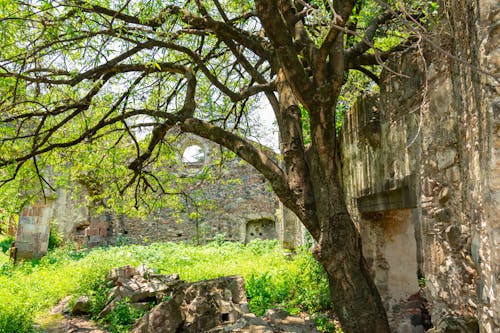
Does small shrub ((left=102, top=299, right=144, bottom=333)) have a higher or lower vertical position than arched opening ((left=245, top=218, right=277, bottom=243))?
lower

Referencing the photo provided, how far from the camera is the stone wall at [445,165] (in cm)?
179

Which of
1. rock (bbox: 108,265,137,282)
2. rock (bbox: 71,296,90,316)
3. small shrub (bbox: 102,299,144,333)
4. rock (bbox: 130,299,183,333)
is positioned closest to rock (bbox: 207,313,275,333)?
rock (bbox: 130,299,183,333)

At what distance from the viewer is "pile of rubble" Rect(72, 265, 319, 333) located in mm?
4734

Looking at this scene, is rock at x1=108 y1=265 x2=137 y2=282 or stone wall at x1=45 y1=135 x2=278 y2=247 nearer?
rock at x1=108 y1=265 x2=137 y2=282

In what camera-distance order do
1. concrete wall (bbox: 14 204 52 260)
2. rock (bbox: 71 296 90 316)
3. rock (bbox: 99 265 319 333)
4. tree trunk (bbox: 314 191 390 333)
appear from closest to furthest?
tree trunk (bbox: 314 191 390 333) → rock (bbox: 99 265 319 333) → rock (bbox: 71 296 90 316) → concrete wall (bbox: 14 204 52 260)

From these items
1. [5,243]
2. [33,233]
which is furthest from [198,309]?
[5,243]

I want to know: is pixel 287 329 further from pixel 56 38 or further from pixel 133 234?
pixel 133 234

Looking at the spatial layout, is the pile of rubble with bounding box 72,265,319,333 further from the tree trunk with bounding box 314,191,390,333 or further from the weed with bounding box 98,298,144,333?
the tree trunk with bounding box 314,191,390,333

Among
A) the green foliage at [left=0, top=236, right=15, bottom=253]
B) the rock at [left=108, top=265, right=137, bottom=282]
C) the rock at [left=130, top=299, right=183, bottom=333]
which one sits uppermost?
the green foliage at [left=0, top=236, right=15, bottom=253]

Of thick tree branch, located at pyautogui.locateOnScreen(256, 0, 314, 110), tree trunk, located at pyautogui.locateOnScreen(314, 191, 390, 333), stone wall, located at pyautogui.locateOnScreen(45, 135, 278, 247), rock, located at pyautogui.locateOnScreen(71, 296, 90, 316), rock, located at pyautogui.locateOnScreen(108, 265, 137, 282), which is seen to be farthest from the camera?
stone wall, located at pyautogui.locateOnScreen(45, 135, 278, 247)

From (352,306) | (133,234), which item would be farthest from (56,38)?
(133,234)

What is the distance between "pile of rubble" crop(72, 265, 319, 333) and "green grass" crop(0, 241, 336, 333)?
579 mm

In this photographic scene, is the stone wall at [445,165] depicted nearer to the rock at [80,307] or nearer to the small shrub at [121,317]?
the small shrub at [121,317]

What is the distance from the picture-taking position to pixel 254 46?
4.60 m
